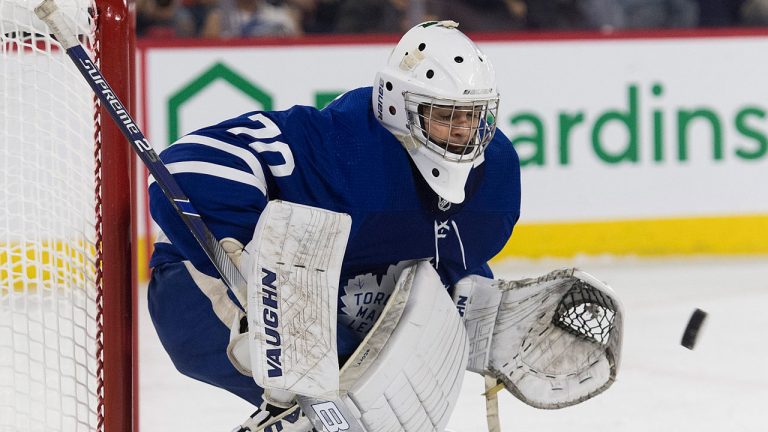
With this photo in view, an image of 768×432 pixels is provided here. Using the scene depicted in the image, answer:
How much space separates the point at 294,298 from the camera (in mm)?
1888

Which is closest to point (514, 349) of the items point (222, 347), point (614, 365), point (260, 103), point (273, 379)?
point (614, 365)

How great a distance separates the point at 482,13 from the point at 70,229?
3.17 metres

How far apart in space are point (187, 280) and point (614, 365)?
0.84 meters

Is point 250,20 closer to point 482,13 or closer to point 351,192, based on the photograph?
point 482,13

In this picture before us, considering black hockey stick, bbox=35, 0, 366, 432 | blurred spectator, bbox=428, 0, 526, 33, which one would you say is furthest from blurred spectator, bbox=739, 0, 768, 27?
black hockey stick, bbox=35, 0, 366, 432

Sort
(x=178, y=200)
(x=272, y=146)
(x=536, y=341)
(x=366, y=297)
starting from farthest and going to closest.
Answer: (x=536, y=341)
(x=366, y=297)
(x=272, y=146)
(x=178, y=200)

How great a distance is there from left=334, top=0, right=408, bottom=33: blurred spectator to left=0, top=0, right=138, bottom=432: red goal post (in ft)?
9.14

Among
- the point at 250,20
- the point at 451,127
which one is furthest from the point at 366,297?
the point at 250,20

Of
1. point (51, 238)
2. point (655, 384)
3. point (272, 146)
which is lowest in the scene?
point (655, 384)

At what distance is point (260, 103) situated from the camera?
4.98m

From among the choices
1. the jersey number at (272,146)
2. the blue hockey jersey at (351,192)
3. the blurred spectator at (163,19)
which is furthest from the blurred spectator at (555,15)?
the jersey number at (272,146)

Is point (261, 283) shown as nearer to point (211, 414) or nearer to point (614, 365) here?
point (614, 365)

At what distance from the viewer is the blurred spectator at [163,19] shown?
16.5 feet

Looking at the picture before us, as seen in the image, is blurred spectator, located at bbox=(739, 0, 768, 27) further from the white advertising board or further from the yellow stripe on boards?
the yellow stripe on boards
